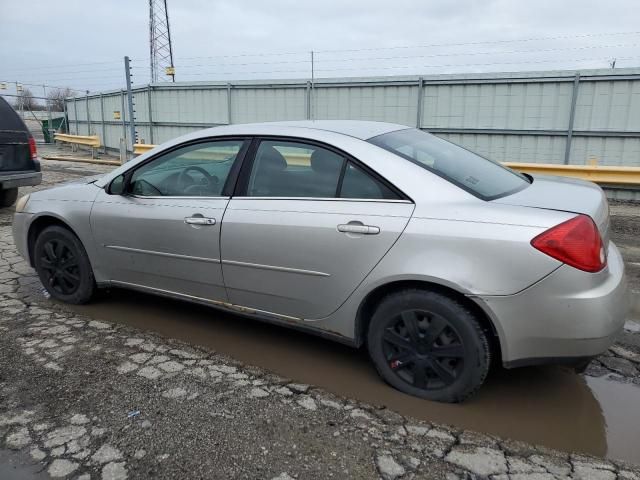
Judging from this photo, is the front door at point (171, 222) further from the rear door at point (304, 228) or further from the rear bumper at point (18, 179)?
the rear bumper at point (18, 179)

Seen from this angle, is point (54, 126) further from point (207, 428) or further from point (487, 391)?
point (487, 391)

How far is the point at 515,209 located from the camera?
8.58 feet

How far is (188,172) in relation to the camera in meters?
3.80

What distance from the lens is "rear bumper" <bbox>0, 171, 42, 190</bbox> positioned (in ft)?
25.2

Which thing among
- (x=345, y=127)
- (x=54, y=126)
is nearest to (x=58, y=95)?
(x=54, y=126)

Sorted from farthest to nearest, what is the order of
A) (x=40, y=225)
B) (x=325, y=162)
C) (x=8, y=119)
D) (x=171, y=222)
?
1. (x=8, y=119)
2. (x=40, y=225)
3. (x=171, y=222)
4. (x=325, y=162)

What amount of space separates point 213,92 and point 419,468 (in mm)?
13970

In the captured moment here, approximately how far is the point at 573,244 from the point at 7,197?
29.5 ft

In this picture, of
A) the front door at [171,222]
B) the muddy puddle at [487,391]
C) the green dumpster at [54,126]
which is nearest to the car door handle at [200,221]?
the front door at [171,222]

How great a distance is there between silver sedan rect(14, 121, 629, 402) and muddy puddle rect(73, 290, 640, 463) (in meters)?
0.16

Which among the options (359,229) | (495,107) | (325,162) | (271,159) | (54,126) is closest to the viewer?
(359,229)

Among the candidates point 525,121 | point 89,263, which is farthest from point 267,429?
point 525,121

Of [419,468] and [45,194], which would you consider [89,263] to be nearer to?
[45,194]

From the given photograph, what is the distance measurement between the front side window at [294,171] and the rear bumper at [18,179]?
601 cm
